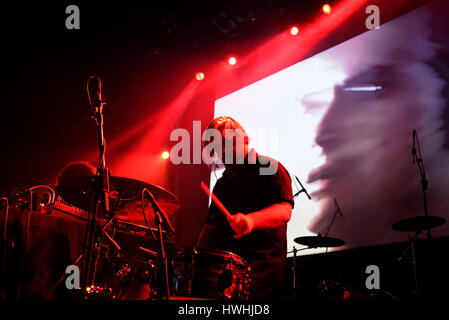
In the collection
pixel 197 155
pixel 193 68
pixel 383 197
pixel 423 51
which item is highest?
pixel 193 68

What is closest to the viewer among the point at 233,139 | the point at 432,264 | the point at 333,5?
the point at 233,139

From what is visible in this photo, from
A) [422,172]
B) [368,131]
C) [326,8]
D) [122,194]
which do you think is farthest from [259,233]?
[326,8]

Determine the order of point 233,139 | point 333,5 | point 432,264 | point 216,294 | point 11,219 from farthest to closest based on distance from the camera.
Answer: point 333,5 < point 432,264 < point 233,139 < point 11,219 < point 216,294

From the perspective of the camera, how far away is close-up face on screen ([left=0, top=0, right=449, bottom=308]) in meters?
2.54

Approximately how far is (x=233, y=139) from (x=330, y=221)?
7.51ft

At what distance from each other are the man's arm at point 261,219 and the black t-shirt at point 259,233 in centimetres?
12

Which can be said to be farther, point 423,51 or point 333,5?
point 333,5

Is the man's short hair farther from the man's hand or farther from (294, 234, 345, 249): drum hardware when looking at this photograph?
(294, 234, 345, 249): drum hardware

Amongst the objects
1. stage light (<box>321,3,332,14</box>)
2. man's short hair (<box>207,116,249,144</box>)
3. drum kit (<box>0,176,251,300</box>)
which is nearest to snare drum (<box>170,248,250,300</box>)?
drum kit (<box>0,176,251,300</box>)

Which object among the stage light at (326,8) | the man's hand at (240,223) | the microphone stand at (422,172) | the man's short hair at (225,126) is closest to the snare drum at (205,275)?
the man's hand at (240,223)

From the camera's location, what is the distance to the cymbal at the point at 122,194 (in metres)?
2.25

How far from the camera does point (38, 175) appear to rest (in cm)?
492

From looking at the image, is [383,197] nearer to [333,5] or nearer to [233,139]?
[233,139]

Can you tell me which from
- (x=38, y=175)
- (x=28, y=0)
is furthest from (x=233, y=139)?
(x=28, y=0)
